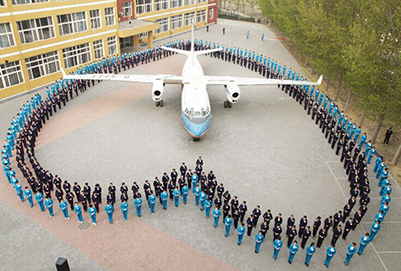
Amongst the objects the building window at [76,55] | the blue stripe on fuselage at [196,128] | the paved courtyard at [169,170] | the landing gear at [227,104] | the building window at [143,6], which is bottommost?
the paved courtyard at [169,170]

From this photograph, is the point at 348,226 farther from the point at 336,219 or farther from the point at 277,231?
the point at 277,231

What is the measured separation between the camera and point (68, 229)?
13516mm

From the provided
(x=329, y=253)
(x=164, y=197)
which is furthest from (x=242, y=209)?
(x=329, y=253)

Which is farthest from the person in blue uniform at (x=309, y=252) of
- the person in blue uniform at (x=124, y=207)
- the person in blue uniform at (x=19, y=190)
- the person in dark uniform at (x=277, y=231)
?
the person in blue uniform at (x=19, y=190)

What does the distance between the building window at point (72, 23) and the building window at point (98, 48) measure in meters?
2.08

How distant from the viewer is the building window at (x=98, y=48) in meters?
32.4

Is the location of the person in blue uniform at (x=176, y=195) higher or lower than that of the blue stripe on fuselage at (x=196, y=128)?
lower

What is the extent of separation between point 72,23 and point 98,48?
4122 millimetres

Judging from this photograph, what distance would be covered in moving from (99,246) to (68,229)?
72.4 inches

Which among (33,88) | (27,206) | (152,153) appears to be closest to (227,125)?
(152,153)

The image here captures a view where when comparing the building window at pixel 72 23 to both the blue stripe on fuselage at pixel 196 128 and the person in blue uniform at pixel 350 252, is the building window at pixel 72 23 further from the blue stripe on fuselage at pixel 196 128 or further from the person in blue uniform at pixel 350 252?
the person in blue uniform at pixel 350 252

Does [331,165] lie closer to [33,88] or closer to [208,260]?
[208,260]

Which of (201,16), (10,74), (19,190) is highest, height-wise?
(201,16)

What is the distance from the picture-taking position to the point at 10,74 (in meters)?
25.5
